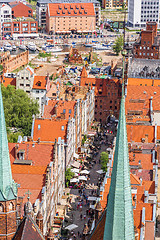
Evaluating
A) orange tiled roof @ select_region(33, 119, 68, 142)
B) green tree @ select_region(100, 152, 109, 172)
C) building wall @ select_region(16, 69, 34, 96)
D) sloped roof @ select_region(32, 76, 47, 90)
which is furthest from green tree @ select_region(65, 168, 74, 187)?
building wall @ select_region(16, 69, 34, 96)

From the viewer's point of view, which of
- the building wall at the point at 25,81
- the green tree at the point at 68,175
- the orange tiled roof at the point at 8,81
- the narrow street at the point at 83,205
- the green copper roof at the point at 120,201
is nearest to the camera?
the green copper roof at the point at 120,201

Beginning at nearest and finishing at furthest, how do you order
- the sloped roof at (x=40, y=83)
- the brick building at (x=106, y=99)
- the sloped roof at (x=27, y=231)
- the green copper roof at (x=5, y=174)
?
the green copper roof at (x=5, y=174) → the sloped roof at (x=27, y=231) → the brick building at (x=106, y=99) → the sloped roof at (x=40, y=83)

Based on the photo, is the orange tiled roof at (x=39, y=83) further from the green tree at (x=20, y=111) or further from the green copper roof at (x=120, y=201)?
the green copper roof at (x=120, y=201)

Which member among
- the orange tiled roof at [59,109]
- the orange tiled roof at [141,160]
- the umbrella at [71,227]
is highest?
the orange tiled roof at [59,109]

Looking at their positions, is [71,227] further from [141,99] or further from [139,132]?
[141,99]

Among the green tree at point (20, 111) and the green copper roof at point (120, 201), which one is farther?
the green tree at point (20, 111)

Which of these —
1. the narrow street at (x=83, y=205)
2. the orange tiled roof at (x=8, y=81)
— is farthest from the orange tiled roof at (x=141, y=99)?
the orange tiled roof at (x=8, y=81)

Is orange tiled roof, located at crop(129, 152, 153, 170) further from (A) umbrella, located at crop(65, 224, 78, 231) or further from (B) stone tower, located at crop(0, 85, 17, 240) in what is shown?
(B) stone tower, located at crop(0, 85, 17, 240)
